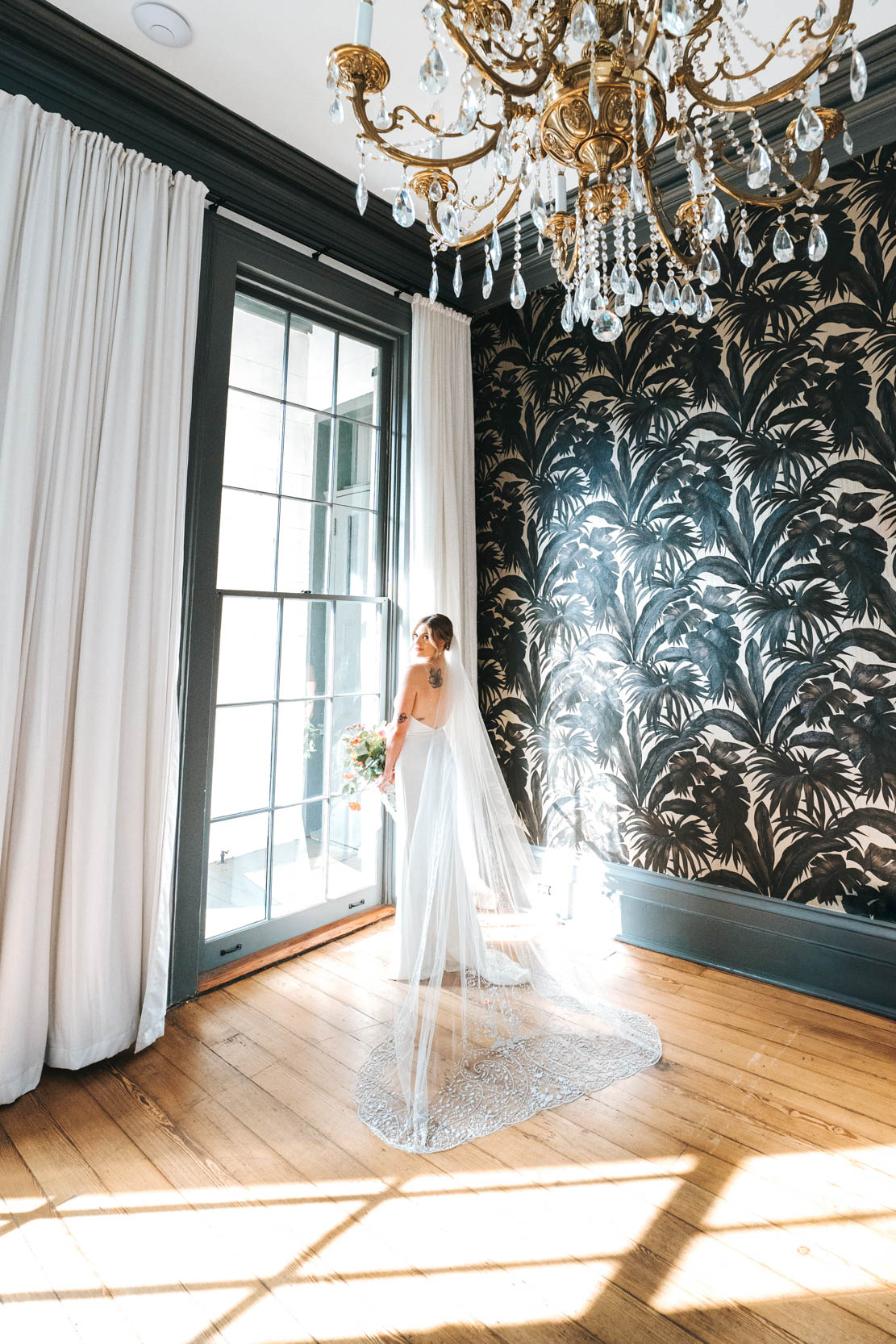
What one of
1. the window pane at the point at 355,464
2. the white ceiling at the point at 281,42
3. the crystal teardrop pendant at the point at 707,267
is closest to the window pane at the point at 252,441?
the window pane at the point at 355,464

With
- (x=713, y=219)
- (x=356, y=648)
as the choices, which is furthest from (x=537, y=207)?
(x=356, y=648)

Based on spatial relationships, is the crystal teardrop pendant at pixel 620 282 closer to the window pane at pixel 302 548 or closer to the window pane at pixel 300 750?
Answer: the window pane at pixel 302 548

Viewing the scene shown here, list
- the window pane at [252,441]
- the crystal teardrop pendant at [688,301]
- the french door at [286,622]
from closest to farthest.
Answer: the crystal teardrop pendant at [688,301], the french door at [286,622], the window pane at [252,441]

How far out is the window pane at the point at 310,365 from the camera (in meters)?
3.34

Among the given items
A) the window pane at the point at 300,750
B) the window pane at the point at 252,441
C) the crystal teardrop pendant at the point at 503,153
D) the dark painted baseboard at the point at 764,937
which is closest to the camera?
the crystal teardrop pendant at the point at 503,153

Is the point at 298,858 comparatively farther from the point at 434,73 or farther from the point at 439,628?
the point at 434,73

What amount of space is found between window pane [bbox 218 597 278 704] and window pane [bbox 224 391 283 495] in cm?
51

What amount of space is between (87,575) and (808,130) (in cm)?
221

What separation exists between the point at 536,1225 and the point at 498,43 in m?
2.56

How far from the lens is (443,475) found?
3809 millimetres

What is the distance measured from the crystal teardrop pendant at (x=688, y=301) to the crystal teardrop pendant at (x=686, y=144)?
30 centimetres

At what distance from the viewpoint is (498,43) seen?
1.45 metres

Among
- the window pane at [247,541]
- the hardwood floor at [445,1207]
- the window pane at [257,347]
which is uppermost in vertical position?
the window pane at [257,347]

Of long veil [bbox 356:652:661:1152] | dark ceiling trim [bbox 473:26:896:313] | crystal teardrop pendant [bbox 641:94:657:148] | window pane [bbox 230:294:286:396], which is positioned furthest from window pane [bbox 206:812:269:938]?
dark ceiling trim [bbox 473:26:896:313]
